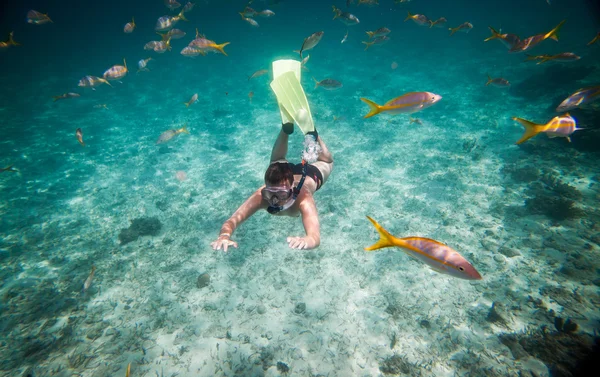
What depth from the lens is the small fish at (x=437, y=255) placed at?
2.43m

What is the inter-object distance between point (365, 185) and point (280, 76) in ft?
17.2

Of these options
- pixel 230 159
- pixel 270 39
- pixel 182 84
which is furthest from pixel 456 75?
pixel 270 39

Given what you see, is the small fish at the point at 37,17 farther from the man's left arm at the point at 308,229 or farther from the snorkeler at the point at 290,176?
Answer: the man's left arm at the point at 308,229

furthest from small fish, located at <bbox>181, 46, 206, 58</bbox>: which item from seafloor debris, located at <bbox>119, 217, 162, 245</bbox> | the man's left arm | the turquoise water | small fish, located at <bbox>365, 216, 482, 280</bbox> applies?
small fish, located at <bbox>365, 216, 482, 280</bbox>

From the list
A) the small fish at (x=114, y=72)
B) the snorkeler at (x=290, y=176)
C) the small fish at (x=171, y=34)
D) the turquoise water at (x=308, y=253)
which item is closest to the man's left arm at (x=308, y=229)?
the snorkeler at (x=290, y=176)

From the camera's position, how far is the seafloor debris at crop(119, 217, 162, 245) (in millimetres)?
7383

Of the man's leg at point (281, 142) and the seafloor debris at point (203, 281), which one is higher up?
the man's leg at point (281, 142)

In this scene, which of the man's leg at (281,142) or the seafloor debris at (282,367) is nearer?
the seafloor debris at (282,367)

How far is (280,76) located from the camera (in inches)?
203

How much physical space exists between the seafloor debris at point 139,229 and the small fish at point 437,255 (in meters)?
7.62

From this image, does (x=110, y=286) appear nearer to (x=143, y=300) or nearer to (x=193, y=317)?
(x=143, y=300)

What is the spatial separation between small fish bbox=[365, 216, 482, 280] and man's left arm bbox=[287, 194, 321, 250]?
753 mm

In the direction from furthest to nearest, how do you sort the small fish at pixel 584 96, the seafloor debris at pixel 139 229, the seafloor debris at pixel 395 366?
1. the seafloor debris at pixel 139 229
2. the small fish at pixel 584 96
3. the seafloor debris at pixel 395 366

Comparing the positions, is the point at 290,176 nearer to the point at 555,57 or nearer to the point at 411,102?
the point at 411,102
